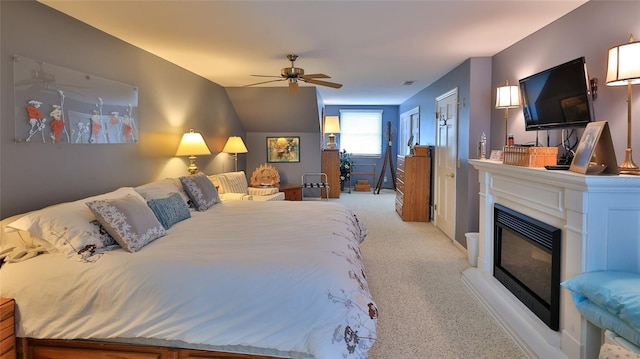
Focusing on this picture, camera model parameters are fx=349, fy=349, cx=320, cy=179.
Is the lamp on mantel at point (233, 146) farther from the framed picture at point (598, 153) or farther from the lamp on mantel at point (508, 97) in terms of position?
the framed picture at point (598, 153)

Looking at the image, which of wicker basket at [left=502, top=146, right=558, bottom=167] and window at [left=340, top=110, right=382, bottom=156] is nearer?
wicker basket at [left=502, top=146, right=558, bottom=167]

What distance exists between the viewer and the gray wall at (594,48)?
7.02 feet

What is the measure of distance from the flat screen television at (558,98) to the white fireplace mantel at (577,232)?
51 cm

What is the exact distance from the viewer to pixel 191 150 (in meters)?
4.33

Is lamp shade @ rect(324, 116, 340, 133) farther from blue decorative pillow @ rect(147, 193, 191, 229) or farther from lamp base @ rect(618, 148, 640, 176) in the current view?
lamp base @ rect(618, 148, 640, 176)

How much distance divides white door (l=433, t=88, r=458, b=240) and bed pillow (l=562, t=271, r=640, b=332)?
9.82 ft

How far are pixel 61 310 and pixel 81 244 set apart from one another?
14.8 inches

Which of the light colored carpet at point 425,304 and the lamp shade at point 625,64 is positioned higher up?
the lamp shade at point 625,64

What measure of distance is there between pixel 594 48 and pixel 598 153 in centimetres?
87

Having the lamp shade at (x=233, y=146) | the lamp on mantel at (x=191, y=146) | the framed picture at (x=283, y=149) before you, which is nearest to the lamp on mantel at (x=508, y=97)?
the lamp on mantel at (x=191, y=146)

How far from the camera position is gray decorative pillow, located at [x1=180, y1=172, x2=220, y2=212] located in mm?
3561

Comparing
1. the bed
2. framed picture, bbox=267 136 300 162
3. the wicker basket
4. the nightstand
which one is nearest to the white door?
the wicker basket

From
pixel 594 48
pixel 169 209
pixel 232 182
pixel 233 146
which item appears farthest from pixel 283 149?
pixel 594 48

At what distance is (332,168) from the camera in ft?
26.8
